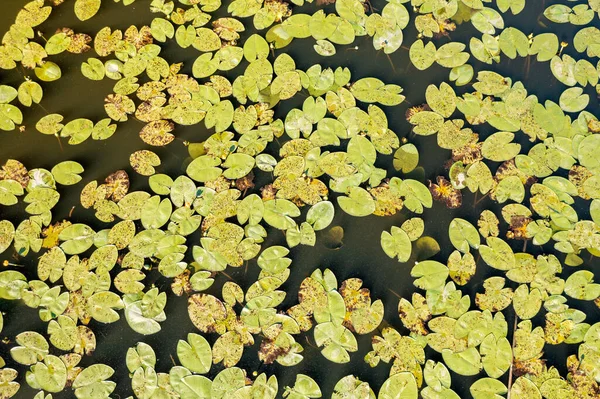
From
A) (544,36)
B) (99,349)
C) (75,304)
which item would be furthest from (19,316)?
(544,36)

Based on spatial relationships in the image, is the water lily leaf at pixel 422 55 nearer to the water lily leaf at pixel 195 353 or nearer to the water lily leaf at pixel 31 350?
the water lily leaf at pixel 195 353

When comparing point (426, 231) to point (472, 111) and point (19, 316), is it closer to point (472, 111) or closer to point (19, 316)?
point (472, 111)

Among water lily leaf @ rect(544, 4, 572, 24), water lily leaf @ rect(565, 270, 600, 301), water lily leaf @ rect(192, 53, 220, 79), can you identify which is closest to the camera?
water lily leaf @ rect(565, 270, 600, 301)

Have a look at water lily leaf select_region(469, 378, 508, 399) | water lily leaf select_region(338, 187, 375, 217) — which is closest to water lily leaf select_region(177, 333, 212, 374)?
water lily leaf select_region(338, 187, 375, 217)

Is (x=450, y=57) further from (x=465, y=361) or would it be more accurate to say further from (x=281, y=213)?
(x=465, y=361)

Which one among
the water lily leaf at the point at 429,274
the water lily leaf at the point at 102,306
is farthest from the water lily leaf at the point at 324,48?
the water lily leaf at the point at 102,306

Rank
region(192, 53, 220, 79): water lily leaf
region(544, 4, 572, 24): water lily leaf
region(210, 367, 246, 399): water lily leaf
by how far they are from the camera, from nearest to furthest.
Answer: region(210, 367, 246, 399): water lily leaf < region(192, 53, 220, 79): water lily leaf < region(544, 4, 572, 24): water lily leaf

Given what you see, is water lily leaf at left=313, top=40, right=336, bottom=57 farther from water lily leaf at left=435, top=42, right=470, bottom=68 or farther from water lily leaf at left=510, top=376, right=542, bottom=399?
water lily leaf at left=510, top=376, right=542, bottom=399

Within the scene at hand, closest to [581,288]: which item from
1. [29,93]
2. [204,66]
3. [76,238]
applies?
[204,66]
